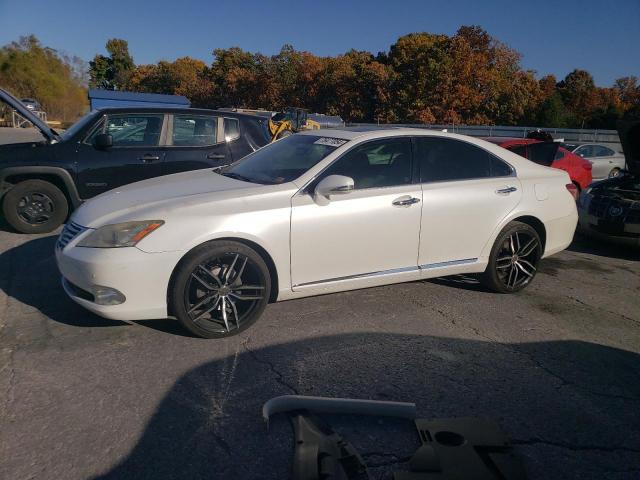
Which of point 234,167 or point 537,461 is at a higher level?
point 234,167

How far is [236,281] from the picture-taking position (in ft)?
12.1

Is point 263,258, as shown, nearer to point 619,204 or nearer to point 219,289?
point 219,289

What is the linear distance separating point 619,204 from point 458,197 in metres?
3.71

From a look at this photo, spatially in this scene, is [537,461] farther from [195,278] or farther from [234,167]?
[234,167]

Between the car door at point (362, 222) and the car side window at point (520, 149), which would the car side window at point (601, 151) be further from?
the car door at point (362, 222)

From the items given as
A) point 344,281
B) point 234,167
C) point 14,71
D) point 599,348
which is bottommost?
point 599,348

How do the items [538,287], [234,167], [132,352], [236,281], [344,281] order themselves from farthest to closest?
[538,287]
[234,167]
[344,281]
[236,281]
[132,352]

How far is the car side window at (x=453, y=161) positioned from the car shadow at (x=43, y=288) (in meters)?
2.46

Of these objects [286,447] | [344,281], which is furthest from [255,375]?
[344,281]

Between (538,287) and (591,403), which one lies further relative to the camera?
(538,287)

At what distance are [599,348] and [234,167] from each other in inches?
134

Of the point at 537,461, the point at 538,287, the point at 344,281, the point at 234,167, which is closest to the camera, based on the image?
the point at 537,461

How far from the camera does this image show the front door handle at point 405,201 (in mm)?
4148

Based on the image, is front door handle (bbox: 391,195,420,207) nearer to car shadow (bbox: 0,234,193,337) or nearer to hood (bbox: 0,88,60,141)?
car shadow (bbox: 0,234,193,337)
